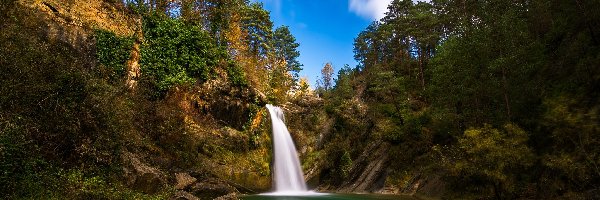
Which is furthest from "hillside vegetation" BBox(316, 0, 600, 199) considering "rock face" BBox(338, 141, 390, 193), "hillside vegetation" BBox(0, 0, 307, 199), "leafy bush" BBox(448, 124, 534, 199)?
"hillside vegetation" BBox(0, 0, 307, 199)

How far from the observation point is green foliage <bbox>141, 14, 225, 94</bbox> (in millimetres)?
26594

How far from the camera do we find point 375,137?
37281 mm

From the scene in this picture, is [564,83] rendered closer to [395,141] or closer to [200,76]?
[395,141]

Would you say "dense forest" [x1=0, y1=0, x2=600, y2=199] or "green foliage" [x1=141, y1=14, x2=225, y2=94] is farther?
"green foliage" [x1=141, y1=14, x2=225, y2=94]

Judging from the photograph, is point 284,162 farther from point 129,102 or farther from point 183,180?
point 129,102

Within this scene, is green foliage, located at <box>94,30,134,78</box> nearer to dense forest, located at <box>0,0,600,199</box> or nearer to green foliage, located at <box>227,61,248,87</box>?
dense forest, located at <box>0,0,600,199</box>

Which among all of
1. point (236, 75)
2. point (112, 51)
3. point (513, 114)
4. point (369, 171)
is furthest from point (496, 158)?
point (112, 51)

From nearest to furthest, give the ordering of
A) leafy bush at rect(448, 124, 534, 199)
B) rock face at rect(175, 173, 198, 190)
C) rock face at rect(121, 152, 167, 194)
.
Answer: leafy bush at rect(448, 124, 534, 199) < rock face at rect(121, 152, 167, 194) < rock face at rect(175, 173, 198, 190)

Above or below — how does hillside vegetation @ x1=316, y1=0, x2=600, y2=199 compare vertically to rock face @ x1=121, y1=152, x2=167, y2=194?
above

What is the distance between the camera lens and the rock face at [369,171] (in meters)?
33.2

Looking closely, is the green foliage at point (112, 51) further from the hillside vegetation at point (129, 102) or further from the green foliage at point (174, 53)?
the green foliage at point (174, 53)

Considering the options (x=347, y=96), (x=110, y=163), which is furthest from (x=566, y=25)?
(x=347, y=96)

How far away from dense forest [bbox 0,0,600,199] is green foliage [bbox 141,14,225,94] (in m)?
0.10

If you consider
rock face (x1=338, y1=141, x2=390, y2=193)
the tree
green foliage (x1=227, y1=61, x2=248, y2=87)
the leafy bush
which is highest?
the tree
